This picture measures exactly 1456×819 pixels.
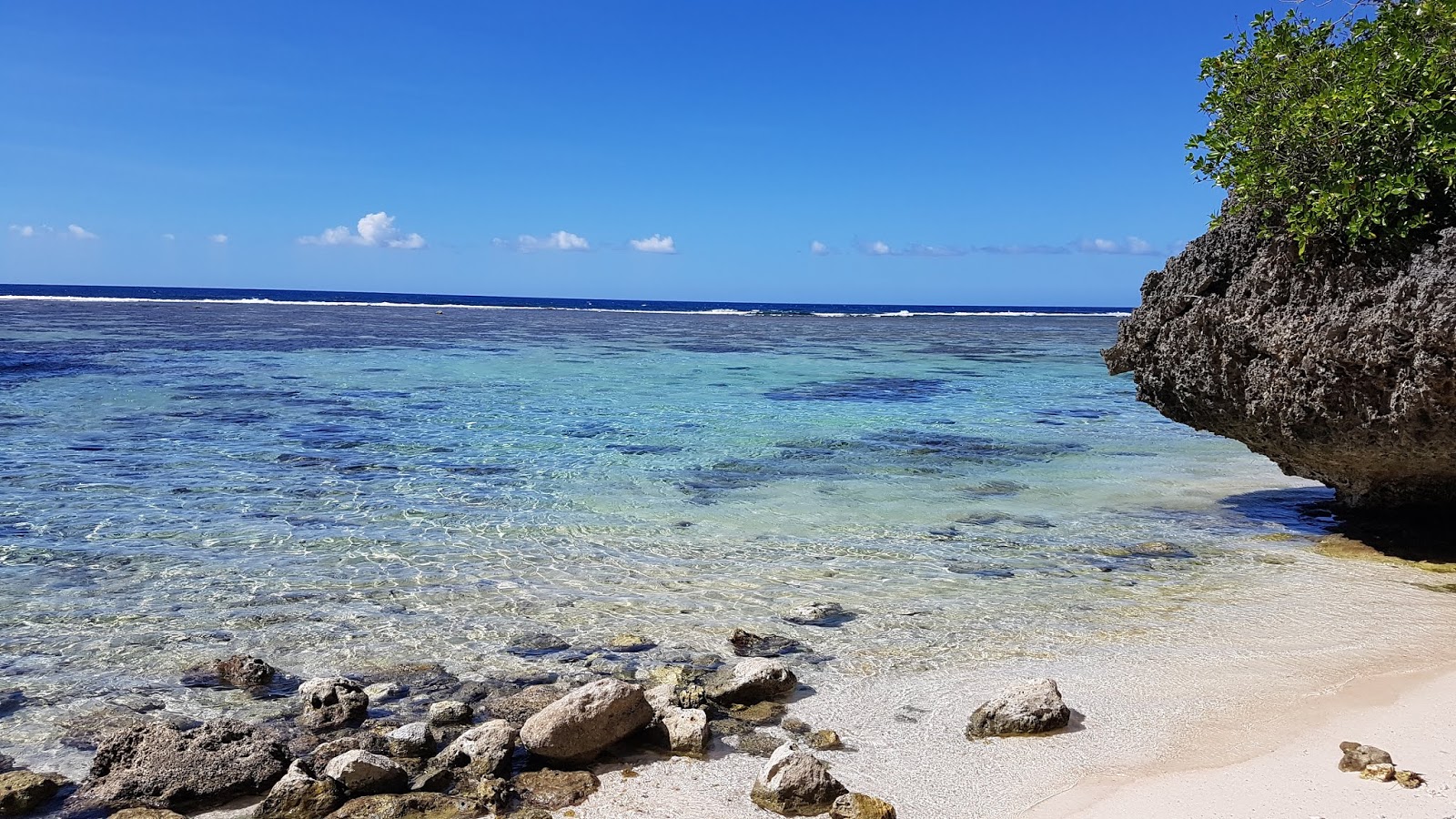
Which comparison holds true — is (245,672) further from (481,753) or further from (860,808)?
(860,808)

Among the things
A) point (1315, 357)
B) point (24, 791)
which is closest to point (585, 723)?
point (24, 791)

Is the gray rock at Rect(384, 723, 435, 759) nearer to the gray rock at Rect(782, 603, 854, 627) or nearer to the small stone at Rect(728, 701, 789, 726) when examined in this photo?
the small stone at Rect(728, 701, 789, 726)

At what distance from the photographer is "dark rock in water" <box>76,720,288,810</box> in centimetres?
389

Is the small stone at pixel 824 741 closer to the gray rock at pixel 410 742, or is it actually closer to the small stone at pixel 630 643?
the small stone at pixel 630 643

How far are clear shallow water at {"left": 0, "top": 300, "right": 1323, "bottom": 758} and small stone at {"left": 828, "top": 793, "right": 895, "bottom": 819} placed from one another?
5.13 feet

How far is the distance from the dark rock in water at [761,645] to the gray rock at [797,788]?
1676 millimetres

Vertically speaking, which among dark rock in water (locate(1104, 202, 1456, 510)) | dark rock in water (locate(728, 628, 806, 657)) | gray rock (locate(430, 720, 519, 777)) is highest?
dark rock in water (locate(1104, 202, 1456, 510))

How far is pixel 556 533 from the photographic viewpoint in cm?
A: 836

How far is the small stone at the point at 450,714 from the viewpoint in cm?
466

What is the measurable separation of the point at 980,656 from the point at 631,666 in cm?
202

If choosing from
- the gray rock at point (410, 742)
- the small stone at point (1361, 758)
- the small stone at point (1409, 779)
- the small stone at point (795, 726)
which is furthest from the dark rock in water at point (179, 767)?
the small stone at point (1409, 779)

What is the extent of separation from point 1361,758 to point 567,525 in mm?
6188

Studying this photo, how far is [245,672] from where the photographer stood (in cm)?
511

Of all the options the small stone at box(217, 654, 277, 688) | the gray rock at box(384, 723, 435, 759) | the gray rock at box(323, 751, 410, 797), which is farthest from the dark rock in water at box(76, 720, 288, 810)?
the small stone at box(217, 654, 277, 688)
